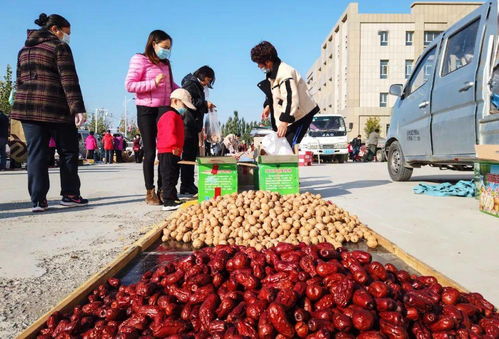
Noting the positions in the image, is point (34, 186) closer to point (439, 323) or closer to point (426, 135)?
point (439, 323)

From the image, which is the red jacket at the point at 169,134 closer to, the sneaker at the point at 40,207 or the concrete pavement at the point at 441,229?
the sneaker at the point at 40,207

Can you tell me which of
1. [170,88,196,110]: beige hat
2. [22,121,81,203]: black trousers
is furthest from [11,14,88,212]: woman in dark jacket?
[170,88,196,110]: beige hat

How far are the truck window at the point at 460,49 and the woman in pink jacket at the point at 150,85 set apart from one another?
3855 mm

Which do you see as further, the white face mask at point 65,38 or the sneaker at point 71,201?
the sneaker at point 71,201

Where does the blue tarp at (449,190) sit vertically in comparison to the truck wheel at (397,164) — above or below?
below

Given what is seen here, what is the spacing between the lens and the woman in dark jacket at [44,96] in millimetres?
4359

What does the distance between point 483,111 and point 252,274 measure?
3.89 meters

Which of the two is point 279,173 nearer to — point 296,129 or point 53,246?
point 296,129

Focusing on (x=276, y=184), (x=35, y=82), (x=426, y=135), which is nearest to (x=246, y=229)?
(x=276, y=184)

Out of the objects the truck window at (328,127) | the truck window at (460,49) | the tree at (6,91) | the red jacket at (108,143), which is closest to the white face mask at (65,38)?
the truck window at (460,49)

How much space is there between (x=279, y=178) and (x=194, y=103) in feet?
6.28

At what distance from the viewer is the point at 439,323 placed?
1.52 meters

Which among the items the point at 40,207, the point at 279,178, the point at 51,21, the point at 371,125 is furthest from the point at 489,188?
the point at 371,125

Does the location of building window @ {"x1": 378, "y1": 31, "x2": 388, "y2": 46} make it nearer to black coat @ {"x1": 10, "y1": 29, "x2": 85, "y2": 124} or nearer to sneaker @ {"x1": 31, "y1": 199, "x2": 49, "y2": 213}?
black coat @ {"x1": 10, "y1": 29, "x2": 85, "y2": 124}
